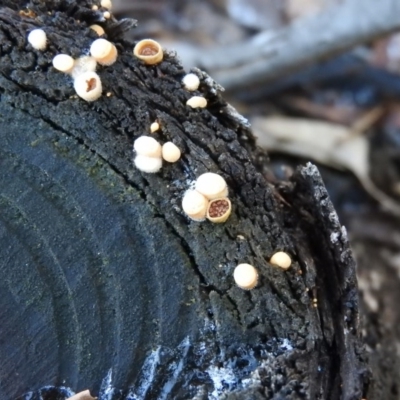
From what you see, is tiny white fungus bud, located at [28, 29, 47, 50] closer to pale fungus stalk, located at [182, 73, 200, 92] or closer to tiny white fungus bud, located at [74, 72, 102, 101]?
tiny white fungus bud, located at [74, 72, 102, 101]

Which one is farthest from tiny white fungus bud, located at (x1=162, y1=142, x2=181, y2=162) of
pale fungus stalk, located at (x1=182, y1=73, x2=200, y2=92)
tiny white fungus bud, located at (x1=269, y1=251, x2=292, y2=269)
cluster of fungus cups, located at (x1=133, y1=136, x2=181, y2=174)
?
A: tiny white fungus bud, located at (x1=269, y1=251, x2=292, y2=269)

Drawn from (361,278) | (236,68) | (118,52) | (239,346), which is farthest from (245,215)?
(236,68)

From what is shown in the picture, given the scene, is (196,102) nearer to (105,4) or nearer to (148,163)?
(148,163)

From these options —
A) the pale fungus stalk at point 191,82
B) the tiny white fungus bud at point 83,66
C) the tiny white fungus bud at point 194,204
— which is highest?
the tiny white fungus bud at point 83,66

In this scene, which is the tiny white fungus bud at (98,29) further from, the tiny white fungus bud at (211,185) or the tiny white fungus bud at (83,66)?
the tiny white fungus bud at (211,185)

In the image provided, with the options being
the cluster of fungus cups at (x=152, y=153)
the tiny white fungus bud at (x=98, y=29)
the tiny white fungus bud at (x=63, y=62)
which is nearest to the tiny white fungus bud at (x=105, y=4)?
the tiny white fungus bud at (x=98, y=29)

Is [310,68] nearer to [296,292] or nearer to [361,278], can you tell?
[361,278]

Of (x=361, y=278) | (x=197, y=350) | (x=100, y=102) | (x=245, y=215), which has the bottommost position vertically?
(x=361, y=278)
